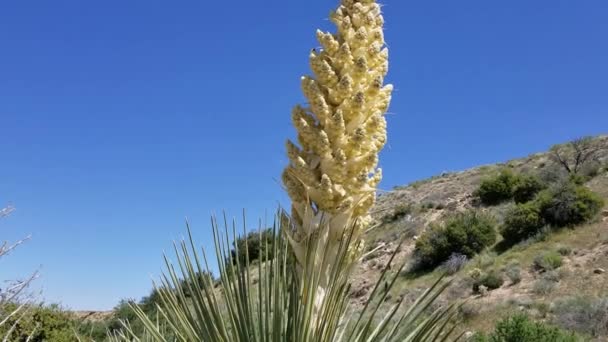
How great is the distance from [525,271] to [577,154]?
1393 centimetres

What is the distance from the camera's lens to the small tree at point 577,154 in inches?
1175

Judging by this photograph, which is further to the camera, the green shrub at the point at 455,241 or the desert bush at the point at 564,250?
the green shrub at the point at 455,241

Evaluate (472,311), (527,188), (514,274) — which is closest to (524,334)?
(472,311)

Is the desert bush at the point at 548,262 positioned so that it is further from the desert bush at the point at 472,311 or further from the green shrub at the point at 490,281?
the desert bush at the point at 472,311

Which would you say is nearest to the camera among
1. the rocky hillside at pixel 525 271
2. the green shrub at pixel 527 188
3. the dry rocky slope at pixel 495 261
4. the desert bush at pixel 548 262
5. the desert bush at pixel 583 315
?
the desert bush at pixel 583 315

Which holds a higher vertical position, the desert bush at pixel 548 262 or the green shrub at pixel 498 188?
the green shrub at pixel 498 188

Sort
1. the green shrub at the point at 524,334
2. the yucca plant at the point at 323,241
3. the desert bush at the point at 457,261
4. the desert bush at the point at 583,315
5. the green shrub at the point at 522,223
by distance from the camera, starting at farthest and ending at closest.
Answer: the green shrub at the point at 522,223 < the desert bush at the point at 457,261 < the desert bush at the point at 583,315 < the green shrub at the point at 524,334 < the yucca plant at the point at 323,241

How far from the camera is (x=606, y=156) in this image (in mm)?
29844

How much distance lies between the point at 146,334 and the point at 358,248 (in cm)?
119

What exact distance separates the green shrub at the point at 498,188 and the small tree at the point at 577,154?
2.67 meters

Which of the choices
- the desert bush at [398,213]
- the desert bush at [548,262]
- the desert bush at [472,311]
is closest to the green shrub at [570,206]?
the desert bush at [548,262]

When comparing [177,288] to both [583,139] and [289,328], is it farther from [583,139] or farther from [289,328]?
[583,139]

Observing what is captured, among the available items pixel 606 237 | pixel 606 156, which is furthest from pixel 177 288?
pixel 606 156

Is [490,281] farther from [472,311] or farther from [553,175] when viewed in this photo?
[553,175]
